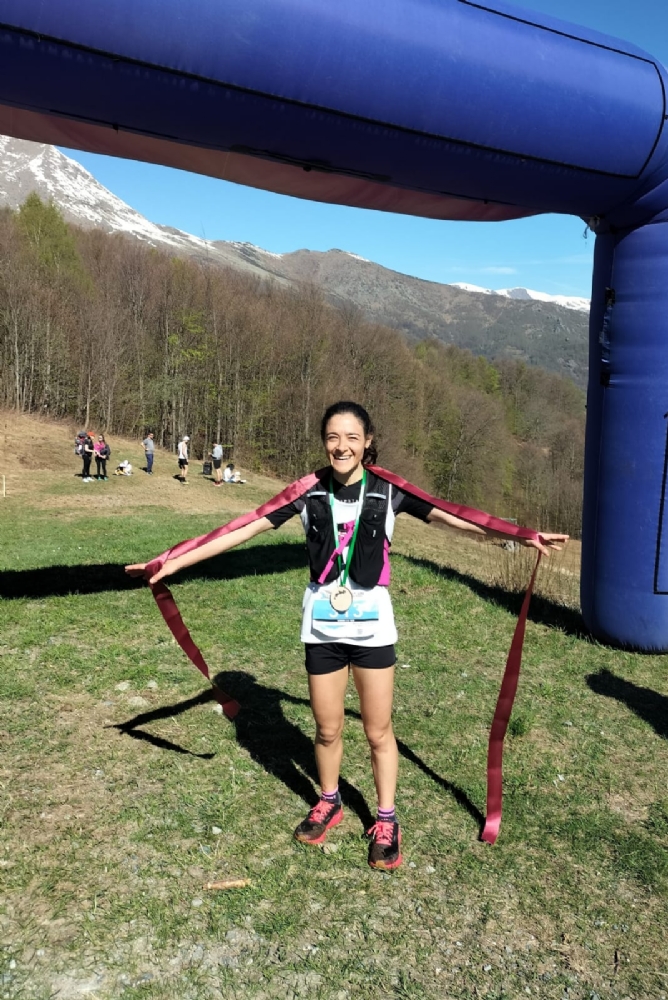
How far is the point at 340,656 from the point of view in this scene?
3.19m

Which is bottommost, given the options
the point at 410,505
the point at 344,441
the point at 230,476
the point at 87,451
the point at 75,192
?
the point at 230,476

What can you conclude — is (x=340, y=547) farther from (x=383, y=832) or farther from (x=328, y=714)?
(x=383, y=832)

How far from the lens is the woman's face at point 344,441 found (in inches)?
123

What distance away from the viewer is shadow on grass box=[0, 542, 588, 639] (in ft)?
23.0

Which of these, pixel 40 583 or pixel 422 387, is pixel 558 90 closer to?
Result: pixel 40 583

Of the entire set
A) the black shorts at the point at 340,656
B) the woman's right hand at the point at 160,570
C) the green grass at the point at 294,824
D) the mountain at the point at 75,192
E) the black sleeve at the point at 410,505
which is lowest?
the green grass at the point at 294,824

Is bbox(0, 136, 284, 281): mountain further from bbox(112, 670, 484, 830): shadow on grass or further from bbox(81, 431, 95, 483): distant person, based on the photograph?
bbox(112, 670, 484, 830): shadow on grass

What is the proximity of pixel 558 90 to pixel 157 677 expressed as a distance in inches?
208

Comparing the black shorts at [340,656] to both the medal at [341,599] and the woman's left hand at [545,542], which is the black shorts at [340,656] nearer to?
the medal at [341,599]

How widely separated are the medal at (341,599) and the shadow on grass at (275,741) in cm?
129

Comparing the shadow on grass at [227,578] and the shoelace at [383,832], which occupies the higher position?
the shadow on grass at [227,578]

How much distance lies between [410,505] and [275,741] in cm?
197

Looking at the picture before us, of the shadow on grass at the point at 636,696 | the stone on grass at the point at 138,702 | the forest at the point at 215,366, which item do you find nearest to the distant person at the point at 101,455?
the stone on grass at the point at 138,702

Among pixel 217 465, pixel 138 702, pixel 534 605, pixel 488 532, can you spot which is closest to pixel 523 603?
pixel 488 532
